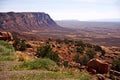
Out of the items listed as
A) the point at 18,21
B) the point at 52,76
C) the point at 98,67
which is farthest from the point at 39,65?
the point at 18,21

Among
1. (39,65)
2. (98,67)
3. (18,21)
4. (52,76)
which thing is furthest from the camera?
A: (18,21)

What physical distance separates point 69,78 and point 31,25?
591 feet

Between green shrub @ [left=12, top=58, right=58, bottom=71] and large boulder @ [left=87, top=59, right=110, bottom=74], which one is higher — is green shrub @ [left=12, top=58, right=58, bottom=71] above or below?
above

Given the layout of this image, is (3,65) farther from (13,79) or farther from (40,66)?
(13,79)

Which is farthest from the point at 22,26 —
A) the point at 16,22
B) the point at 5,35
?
the point at 5,35

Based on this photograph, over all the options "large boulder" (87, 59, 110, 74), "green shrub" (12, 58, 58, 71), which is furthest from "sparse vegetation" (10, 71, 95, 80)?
"large boulder" (87, 59, 110, 74)

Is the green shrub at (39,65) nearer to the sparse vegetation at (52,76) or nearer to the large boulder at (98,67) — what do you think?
the sparse vegetation at (52,76)

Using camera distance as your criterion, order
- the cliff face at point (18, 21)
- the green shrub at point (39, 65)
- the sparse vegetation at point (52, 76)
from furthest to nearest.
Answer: the cliff face at point (18, 21), the green shrub at point (39, 65), the sparse vegetation at point (52, 76)

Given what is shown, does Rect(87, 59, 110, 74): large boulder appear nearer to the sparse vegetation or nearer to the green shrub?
the green shrub

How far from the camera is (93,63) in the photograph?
21.3 m

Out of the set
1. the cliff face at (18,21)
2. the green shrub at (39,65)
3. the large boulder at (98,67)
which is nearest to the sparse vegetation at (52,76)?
the green shrub at (39,65)

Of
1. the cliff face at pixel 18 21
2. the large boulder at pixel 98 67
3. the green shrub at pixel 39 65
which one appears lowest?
the cliff face at pixel 18 21

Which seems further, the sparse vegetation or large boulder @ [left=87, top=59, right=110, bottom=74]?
large boulder @ [left=87, top=59, right=110, bottom=74]

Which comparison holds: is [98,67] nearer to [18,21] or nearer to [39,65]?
[39,65]
